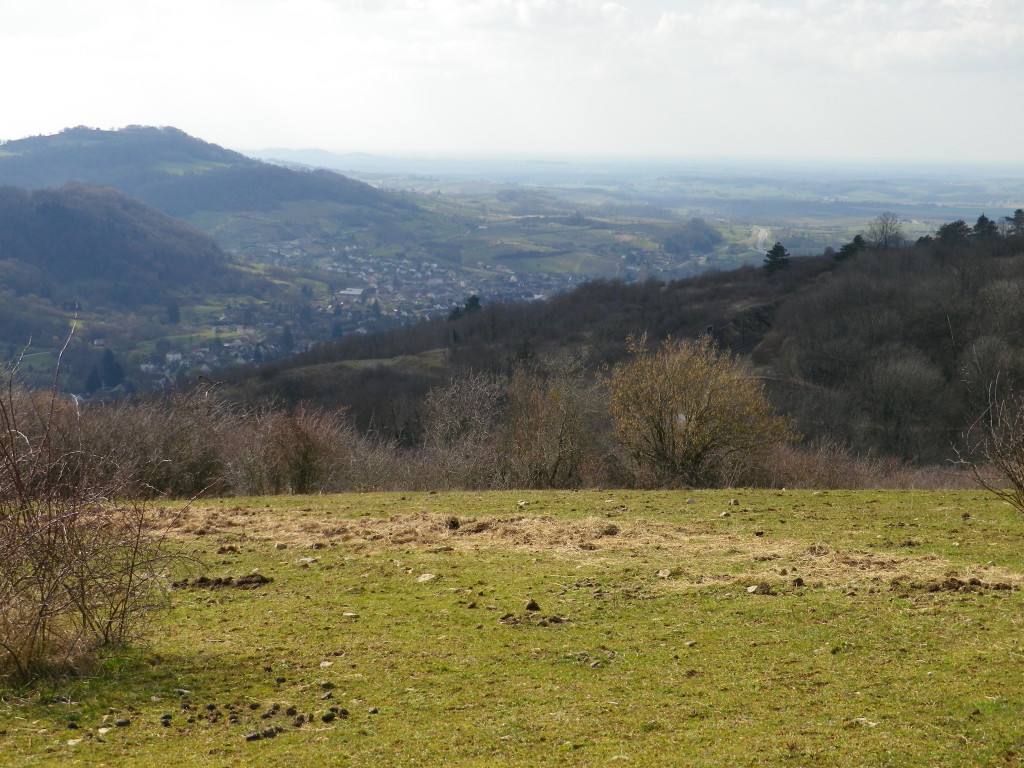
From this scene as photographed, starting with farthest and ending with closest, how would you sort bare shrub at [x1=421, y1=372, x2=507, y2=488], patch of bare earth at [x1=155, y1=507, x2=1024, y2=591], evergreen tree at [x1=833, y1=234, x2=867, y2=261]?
1. evergreen tree at [x1=833, y1=234, x2=867, y2=261]
2. bare shrub at [x1=421, y1=372, x2=507, y2=488]
3. patch of bare earth at [x1=155, y1=507, x2=1024, y2=591]

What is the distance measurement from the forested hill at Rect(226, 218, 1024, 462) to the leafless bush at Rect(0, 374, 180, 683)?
136ft

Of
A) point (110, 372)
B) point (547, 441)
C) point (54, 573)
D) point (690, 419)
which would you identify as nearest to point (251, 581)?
point (54, 573)

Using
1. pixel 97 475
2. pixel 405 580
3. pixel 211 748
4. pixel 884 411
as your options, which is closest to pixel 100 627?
pixel 97 475

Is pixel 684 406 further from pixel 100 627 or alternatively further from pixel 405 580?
pixel 100 627

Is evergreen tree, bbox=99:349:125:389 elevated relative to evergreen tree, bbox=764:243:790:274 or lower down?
lower down

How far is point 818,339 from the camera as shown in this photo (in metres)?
82.4

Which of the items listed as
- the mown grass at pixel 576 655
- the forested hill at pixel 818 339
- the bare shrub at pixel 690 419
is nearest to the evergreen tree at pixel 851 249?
the forested hill at pixel 818 339

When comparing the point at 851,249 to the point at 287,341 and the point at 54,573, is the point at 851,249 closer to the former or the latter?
the point at 287,341

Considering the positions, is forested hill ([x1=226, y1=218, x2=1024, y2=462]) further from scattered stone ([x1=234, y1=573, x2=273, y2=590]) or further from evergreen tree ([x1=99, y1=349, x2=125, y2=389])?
scattered stone ([x1=234, y1=573, x2=273, y2=590])

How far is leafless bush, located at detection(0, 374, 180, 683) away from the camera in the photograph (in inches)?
340

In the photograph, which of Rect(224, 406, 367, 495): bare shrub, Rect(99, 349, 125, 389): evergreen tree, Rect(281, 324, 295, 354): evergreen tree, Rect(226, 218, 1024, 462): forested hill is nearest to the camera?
Rect(224, 406, 367, 495): bare shrub

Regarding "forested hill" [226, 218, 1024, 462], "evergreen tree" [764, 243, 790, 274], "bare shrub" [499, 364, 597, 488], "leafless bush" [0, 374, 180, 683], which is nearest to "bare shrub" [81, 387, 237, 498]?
"bare shrub" [499, 364, 597, 488]

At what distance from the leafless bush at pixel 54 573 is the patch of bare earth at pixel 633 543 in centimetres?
168

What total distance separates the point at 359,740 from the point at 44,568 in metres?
4.25
